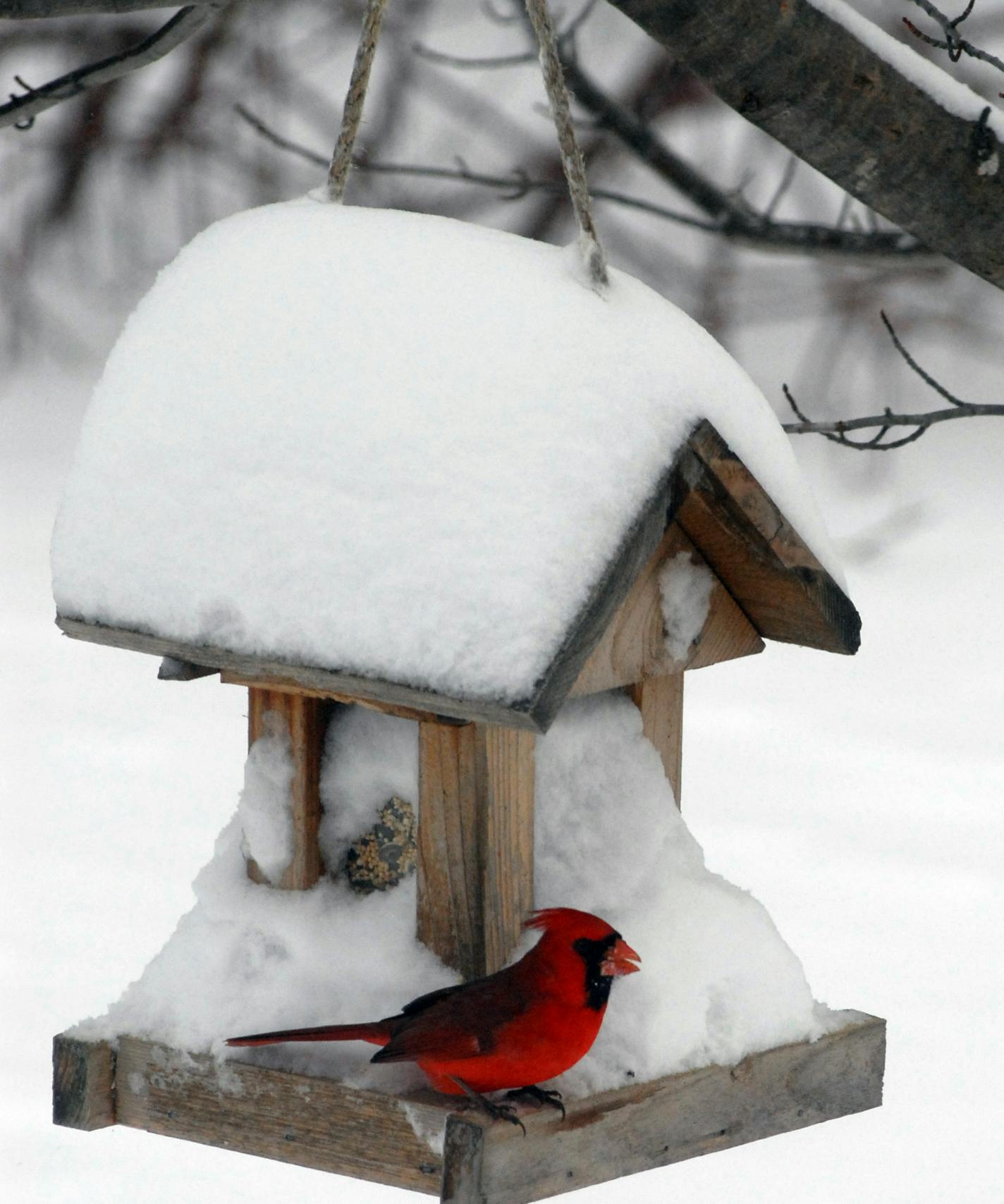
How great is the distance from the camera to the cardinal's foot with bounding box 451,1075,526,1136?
141 cm

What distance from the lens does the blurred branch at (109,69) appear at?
1.90 meters

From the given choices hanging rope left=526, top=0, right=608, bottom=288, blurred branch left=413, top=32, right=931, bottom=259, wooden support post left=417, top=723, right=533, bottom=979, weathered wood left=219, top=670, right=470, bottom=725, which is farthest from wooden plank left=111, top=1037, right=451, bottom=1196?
blurred branch left=413, top=32, right=931, bottom=259

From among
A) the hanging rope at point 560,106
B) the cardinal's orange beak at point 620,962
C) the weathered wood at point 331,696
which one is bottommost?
the cardinal's orange beak at point 620,962

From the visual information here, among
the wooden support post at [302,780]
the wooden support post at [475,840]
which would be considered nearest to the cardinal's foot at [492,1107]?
the wooden support post at [475,840]

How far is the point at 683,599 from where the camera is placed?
1.61m

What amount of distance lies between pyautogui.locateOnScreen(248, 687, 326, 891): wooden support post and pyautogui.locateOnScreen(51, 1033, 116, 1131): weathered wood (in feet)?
0.78

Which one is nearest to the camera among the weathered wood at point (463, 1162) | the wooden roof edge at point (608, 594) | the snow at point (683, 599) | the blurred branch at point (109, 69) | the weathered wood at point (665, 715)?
the wooden roof edge at point (608, 594)

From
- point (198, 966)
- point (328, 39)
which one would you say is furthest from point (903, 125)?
point (328, 39)

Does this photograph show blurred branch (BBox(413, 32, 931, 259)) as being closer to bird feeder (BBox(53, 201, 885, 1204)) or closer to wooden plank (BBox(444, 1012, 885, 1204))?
bird feeder (BBox(53, 201, 885, 1204))

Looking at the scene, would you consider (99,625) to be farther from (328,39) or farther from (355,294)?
(328,39)

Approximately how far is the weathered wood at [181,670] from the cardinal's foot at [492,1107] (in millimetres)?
491

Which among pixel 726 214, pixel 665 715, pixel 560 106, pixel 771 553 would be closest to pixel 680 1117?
pixel 665 715

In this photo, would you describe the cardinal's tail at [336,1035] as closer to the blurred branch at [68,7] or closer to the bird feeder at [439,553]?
the bird feeder at [439,553]

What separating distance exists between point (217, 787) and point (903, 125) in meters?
2.19
